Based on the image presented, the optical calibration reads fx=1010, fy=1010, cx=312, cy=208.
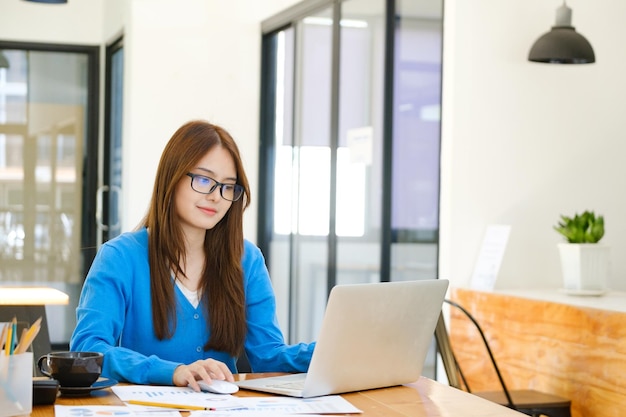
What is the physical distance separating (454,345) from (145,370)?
6.99 feet

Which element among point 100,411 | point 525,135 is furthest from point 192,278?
point 525,135

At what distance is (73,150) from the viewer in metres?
7.47

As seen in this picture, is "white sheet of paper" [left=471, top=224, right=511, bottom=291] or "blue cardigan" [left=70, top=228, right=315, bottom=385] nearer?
"blue cardigan" [left=70, top=228, right=315, bottom=385]

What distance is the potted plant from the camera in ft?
11.6

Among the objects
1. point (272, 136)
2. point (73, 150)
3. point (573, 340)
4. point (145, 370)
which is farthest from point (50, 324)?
point (73, 150)

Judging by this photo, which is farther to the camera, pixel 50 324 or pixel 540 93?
pixel 540 93

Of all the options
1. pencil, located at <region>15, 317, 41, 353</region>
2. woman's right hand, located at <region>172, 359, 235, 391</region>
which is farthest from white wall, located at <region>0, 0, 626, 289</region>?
pencil, located at <region>15, 317, 41, 353</region>

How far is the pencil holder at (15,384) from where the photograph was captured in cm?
157

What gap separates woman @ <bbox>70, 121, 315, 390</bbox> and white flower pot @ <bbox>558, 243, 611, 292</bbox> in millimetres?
1464

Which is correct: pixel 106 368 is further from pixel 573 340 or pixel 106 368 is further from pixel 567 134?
pixel 567 134

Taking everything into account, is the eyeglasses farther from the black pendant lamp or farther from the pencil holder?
Answer: the black pendant lamp

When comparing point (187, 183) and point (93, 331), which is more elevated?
point (187, 183)

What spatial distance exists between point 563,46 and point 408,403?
219cm

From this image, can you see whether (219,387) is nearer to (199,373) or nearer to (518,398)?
(199,373)
